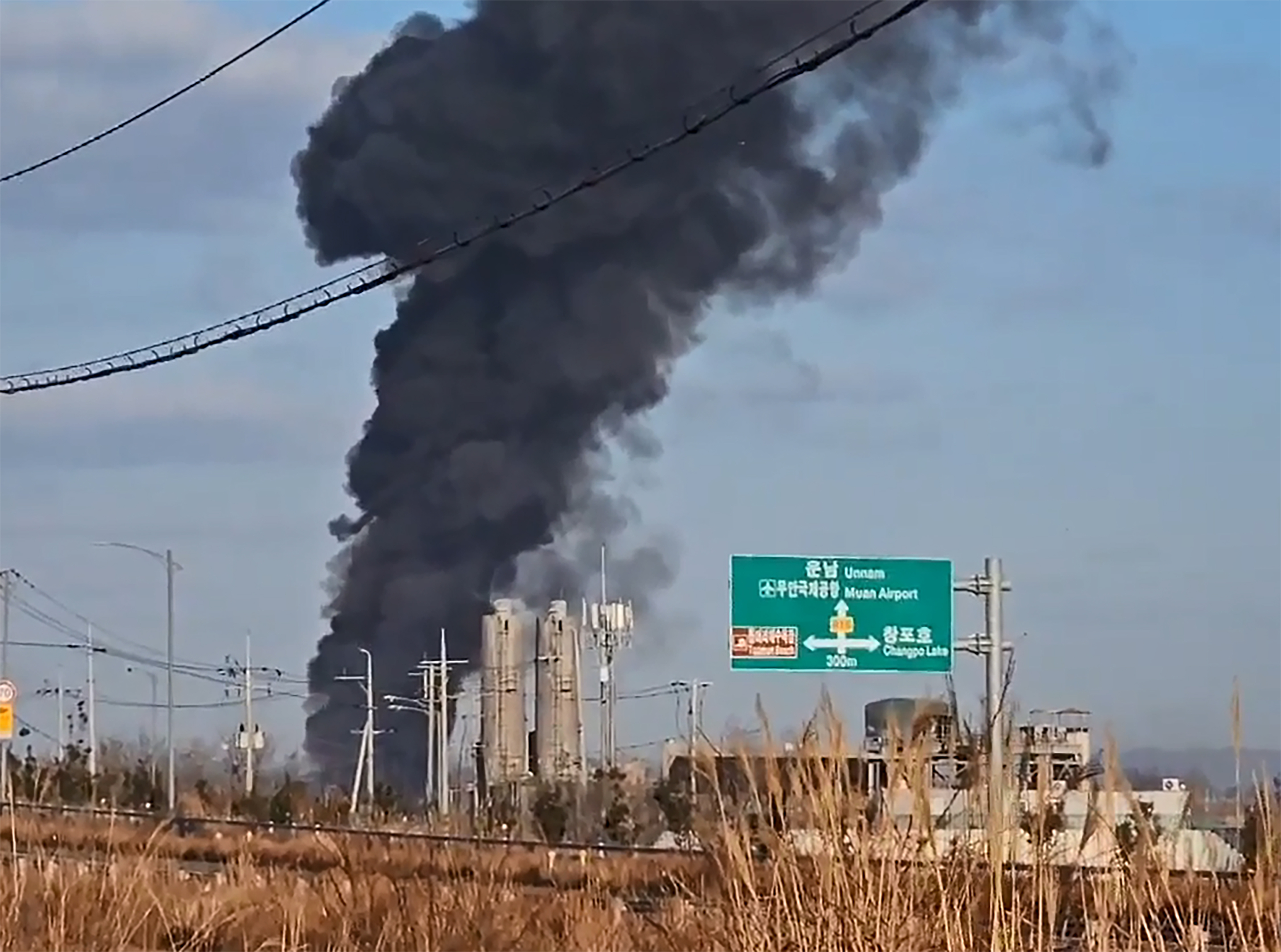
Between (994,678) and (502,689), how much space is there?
1555 inches

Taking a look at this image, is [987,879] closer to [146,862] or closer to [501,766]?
[146,862]

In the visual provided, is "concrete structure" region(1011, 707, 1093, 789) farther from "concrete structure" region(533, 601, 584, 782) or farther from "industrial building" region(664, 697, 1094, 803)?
"concrete structure" region(533, 601, 584, 782)

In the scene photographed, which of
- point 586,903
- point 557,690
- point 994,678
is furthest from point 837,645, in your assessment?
point 557,690

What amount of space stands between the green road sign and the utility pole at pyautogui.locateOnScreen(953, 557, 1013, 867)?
491 mm

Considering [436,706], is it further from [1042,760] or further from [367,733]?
[1042,760]

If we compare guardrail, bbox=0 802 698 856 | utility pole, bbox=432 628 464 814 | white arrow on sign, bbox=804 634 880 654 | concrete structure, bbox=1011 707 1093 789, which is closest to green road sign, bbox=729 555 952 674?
white arrow on sign, bbox=804 634 880 654

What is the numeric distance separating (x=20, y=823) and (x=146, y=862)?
185cm

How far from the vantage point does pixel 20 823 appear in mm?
12844

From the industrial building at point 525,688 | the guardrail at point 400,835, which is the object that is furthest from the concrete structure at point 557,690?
the guardrail at point 400,835

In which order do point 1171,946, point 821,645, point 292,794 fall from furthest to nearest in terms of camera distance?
point 292,794 < point 821,645 < point 1171,946

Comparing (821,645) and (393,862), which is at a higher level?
(821,645)

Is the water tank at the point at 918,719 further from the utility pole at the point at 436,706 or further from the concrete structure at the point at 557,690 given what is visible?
the concrete structure at the point at 557,690

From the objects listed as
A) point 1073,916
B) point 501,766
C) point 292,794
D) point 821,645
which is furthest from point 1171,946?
point 501,766

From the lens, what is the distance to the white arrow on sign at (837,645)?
25172 mm
